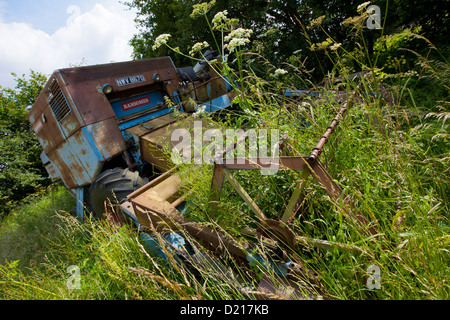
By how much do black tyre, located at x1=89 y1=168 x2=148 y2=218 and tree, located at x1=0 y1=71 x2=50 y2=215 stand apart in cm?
625

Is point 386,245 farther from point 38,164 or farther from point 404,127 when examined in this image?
point 38,164

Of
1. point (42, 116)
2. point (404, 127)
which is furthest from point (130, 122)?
point (404, 127)

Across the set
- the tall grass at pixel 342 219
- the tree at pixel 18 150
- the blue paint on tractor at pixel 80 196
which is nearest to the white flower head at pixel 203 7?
the tall grass at pixel 342 219

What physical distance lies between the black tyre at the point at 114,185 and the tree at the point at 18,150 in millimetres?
6252

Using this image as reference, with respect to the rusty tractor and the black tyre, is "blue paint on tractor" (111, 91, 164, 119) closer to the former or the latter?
the rusty tractor

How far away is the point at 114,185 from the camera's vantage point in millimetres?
3082

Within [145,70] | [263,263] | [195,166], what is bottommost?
[263,263]

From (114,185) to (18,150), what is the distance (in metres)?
8.08

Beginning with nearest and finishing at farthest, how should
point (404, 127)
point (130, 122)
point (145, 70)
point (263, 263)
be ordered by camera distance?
point (263, 263) < point (404, 127) < point (130, 122) < point (145, 70)

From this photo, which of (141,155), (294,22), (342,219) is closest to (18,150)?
(141,155)

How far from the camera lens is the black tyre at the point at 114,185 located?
304 cm
